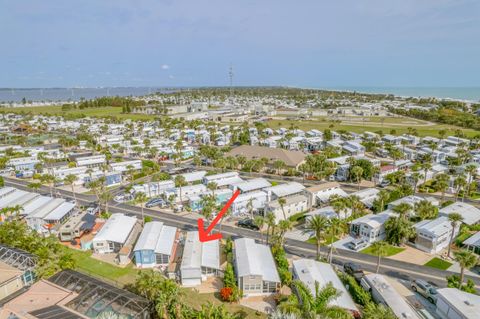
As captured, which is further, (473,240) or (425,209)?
(425,209)

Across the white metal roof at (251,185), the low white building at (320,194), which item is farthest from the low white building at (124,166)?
the low white building at (320,194)

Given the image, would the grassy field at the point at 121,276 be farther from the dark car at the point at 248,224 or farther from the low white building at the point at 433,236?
the low white building at the point at 433,236

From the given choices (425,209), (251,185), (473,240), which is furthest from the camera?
(251,185)

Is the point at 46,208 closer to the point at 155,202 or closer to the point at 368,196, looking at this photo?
the point at 155,202

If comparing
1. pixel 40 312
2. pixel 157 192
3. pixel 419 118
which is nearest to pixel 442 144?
pixel 419 118

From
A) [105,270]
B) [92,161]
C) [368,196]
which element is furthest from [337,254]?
[92,161]

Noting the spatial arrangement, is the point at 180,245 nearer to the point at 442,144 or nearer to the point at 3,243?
the point at 3,243

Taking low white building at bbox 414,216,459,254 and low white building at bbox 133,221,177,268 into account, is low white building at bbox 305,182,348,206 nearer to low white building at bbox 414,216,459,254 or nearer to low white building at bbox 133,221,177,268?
low white building at bbox 414,216,459,254
